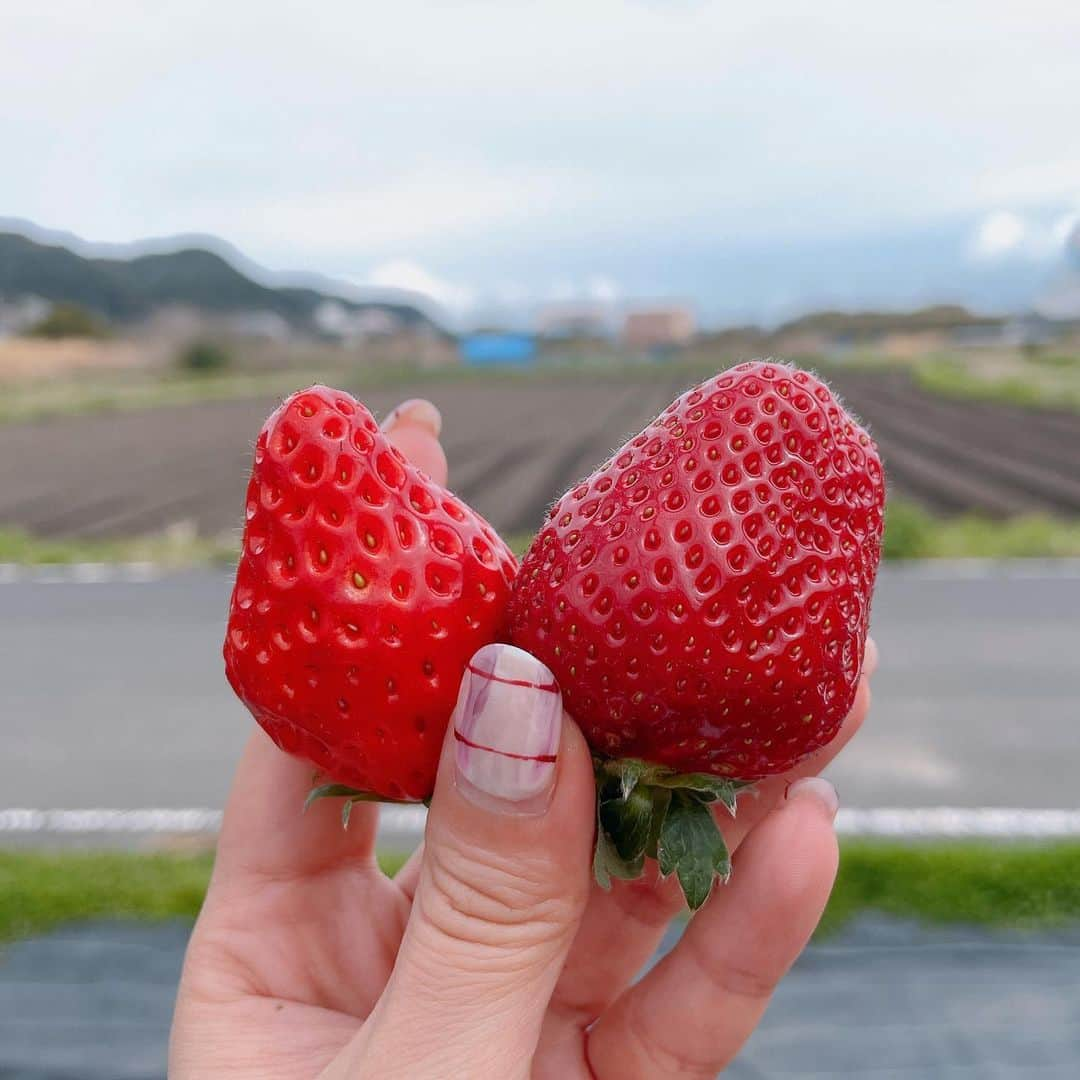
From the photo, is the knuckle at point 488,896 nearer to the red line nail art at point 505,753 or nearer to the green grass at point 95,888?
the red line nail art at point 505,753

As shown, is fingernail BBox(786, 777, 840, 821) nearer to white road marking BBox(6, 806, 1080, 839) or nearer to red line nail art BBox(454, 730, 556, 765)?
red line nail art BBox(454, 730, 556, 765)

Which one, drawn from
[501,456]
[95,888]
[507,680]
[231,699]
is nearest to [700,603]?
[507,680]

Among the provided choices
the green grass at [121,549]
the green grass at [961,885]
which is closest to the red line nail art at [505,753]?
the green grass at [961,885]

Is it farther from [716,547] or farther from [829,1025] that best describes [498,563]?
[829,1025]

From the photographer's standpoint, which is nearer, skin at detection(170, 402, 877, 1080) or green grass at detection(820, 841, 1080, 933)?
skin at detection(170, 402, 877, 1080)

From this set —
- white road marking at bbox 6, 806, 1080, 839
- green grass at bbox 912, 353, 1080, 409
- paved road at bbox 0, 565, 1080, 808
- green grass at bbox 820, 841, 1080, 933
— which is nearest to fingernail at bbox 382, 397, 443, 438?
green grass at bbox 820, 841, 1080, 933

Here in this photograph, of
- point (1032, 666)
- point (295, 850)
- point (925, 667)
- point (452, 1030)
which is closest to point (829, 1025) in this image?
point (295, 850)
